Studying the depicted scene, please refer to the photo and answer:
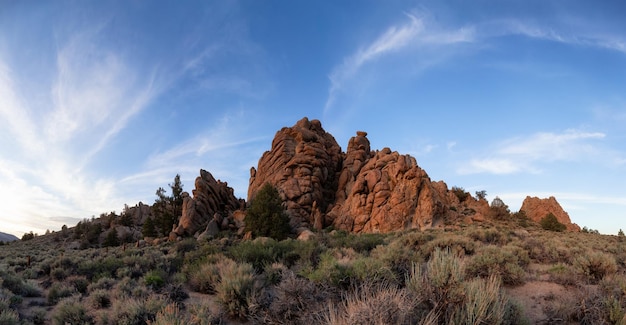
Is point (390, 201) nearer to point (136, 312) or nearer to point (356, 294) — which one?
point (136, 312)

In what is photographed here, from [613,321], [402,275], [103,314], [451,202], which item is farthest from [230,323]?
[451,202]

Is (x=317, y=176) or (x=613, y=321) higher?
(x=317, y=176)

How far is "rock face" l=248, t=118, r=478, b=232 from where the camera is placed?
45094 millimetres

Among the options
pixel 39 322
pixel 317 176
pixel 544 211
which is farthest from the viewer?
pixel 544 211

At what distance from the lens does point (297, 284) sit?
675 centimetres

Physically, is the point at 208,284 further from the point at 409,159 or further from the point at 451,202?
the point at 451,202

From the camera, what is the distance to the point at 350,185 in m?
54.1

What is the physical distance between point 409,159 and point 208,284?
4340cm

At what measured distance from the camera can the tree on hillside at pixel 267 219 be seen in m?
38.8

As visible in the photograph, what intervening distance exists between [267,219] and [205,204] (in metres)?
15.9

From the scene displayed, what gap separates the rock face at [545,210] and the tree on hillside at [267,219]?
45079 millimetres

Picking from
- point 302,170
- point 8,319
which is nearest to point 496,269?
point 8,319

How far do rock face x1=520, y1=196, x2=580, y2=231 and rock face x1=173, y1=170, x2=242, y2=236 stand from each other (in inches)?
2001

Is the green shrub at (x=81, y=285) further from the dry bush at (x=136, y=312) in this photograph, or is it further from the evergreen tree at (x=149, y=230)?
the evergreen tree at (x=149, y=230)
